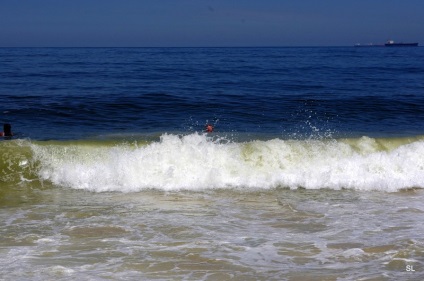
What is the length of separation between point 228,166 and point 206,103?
960 cm

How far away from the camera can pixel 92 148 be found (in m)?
14.2

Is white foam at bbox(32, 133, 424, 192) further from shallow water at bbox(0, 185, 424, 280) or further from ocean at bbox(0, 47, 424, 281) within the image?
shallow water at bbox(0, 185, 424, 280)

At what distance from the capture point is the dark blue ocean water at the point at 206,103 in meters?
18.0

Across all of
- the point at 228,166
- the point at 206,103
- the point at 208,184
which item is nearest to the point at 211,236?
the point at 208,184

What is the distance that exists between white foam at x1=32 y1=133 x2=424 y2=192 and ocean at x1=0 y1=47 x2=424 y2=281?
0.12 feet

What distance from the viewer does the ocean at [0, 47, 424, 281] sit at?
718 centimetres

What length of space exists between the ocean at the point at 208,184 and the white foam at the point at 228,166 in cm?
4

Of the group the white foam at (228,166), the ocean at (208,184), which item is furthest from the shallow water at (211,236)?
the white foam at (228,166)

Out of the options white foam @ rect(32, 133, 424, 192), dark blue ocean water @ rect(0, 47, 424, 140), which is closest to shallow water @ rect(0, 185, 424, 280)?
white foam @ rect(32, 133, 424, 192)

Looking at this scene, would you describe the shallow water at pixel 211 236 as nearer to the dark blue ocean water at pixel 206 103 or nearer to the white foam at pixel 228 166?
the white foam at pixel 228 166

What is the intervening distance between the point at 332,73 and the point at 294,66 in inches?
186

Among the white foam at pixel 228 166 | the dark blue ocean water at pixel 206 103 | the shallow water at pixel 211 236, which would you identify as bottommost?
the shallow water at pixel 211 236

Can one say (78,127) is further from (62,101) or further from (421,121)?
(421,121)

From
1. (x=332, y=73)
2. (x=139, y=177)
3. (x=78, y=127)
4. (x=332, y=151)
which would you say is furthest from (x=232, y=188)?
(x=332, y=73)
